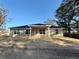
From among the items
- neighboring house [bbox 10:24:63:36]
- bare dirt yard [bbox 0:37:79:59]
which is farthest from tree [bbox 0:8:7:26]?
bare dirt yard [bbox 0:37:79:59]

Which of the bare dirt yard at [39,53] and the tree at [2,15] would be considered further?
the tree at [2,15]

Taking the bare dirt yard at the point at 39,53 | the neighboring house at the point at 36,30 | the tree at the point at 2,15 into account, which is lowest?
the bare dirt yard at the point at 39,53

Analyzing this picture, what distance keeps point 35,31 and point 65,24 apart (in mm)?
14240

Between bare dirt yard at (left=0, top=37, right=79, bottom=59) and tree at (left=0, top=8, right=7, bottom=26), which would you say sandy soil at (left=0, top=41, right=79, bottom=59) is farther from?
tree at (left=0, top=8, right=7, bottom=26)

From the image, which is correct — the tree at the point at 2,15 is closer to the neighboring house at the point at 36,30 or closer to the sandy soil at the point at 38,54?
the neighboring house at the point at 36,30

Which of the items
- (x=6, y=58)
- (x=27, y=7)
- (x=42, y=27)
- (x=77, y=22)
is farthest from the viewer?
(x=27, y=7)

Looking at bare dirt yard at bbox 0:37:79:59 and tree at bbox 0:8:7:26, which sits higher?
tree at bbox 0:8:7:26

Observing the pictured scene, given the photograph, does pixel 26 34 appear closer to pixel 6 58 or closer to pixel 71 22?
pixel 71 22

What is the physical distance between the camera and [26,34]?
39750mm

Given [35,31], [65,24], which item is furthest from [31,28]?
[65,24]

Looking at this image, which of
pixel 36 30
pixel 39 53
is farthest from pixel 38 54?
pixel 36 30

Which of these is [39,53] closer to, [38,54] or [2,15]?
[38,54]

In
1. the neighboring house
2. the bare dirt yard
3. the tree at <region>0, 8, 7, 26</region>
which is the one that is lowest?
the bare dirt yard

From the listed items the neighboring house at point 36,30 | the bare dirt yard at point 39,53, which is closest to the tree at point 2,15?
the neighboring house at point 36,30
